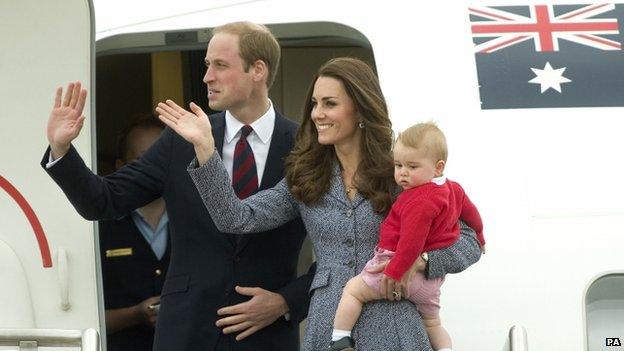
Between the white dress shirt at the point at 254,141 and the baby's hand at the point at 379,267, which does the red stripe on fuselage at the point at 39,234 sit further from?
the baby's hand at the point at 379,267

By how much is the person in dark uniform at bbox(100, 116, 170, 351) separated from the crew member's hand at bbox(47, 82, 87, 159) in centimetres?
123

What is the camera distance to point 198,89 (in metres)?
6.57

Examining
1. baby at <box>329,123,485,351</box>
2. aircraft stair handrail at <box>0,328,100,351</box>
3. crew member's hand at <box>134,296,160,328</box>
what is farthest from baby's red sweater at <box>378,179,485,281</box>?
crew member's hand at <box>134,296,160,328</box>

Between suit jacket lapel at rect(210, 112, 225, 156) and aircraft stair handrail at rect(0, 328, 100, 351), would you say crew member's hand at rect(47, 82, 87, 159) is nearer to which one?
suit jacket lapel at rect(210, 112, 225, 156)

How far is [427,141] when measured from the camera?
12.8ft

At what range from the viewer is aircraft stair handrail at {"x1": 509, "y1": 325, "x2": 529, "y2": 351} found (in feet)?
13.8

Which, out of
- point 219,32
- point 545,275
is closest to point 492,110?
point 545,275

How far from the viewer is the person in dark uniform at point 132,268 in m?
5.42

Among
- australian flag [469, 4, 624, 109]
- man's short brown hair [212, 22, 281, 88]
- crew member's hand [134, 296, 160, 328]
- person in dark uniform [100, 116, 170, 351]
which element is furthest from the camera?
person in dark uniform [100, 116, 170, 351]

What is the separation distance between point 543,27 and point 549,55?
0.12 meters

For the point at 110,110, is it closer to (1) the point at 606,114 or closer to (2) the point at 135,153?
(2) the point at 135,153

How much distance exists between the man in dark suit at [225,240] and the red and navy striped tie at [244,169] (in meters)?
0.02

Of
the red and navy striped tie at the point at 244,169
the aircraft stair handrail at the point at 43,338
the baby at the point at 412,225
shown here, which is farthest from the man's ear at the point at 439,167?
the aircraft stair handrail at the point at 43,338

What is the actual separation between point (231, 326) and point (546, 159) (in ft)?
→ 3.89
